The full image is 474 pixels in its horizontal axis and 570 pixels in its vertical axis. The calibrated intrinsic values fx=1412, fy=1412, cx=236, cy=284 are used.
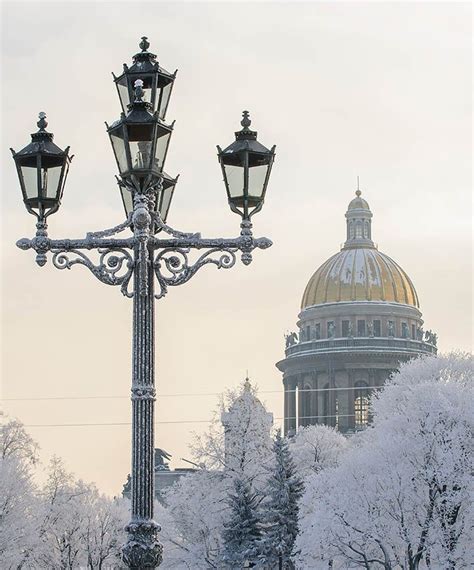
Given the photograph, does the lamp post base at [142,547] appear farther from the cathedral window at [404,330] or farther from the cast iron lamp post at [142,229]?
the cathedral window at [404,330]

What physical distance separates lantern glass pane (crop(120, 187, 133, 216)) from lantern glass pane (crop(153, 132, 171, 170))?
137cm

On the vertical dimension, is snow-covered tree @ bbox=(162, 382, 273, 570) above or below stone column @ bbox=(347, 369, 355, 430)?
below

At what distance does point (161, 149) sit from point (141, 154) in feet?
1.16

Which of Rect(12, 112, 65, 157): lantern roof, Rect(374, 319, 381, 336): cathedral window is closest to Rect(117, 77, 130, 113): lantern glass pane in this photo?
Rect(12, 112, 65, 157): lantern roof

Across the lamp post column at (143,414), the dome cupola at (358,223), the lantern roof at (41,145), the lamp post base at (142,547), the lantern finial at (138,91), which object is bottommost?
the lamp post base at (142,547)

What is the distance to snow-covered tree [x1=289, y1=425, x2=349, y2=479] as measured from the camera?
9862cm

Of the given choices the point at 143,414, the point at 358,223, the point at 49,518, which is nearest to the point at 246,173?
the point at 143,414

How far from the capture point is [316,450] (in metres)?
102

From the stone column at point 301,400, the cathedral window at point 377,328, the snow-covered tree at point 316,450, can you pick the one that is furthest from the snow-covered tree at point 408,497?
the cathedral window at point 377,328

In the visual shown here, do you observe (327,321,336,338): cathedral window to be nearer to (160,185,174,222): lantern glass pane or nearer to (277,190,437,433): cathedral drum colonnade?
(277,190,437,433): cathedral drum colonnade

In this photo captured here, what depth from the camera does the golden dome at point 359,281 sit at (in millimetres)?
150250

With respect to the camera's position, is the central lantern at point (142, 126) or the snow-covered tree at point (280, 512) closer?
the central lantern at point (142, 126)

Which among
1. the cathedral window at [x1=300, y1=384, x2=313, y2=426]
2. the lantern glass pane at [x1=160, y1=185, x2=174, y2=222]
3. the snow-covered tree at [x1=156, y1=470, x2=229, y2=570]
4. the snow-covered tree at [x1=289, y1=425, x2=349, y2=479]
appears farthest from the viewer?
the cathedral window at [x1=300, y1=384, x2=313, y2=426]

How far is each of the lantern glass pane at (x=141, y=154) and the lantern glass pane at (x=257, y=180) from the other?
47.8 inches
